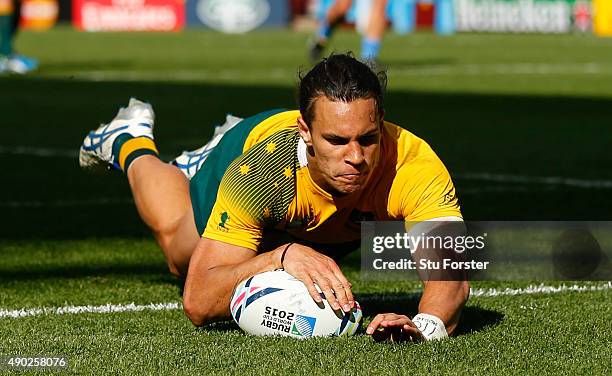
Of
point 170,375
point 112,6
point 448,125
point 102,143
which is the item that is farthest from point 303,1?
point 170,375

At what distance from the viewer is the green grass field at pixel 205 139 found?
4758 millimetres

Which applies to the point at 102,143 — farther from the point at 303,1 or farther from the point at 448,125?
the point at 303,1

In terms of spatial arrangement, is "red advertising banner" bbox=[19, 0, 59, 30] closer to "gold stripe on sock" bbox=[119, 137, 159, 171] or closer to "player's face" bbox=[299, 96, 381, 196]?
"gold stripe on sock" bbox=[119, 137, 159, 171]

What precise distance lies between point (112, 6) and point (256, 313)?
33.5m

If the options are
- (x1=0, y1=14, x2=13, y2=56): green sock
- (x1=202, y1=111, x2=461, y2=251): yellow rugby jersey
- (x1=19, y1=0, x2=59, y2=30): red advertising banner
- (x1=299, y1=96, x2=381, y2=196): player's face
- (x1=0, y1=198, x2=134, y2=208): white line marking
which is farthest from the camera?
(x1=19, y1=0, x2=59, y2=30): red advertising banner

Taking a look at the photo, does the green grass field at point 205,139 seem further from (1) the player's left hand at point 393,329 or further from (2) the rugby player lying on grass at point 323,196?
(2) the rugby player lying on grass at point 323,196

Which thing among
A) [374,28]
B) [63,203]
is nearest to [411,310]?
[63,203]

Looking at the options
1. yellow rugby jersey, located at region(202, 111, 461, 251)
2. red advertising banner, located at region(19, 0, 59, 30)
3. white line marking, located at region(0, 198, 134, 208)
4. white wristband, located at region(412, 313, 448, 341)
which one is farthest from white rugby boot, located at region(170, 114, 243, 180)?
red advertising banner, located at region(19, 0, 59, 30)

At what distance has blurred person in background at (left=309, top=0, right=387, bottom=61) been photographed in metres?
17.8

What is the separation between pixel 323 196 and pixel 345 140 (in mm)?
431

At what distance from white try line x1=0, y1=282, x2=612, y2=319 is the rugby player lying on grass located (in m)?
0.53

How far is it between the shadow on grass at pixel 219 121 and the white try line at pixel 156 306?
184 centimetres

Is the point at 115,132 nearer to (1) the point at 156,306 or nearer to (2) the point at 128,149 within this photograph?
(2) the point at 128,149

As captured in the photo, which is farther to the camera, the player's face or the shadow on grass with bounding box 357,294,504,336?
the shadow on grass with bounding box 357,294,504,336
